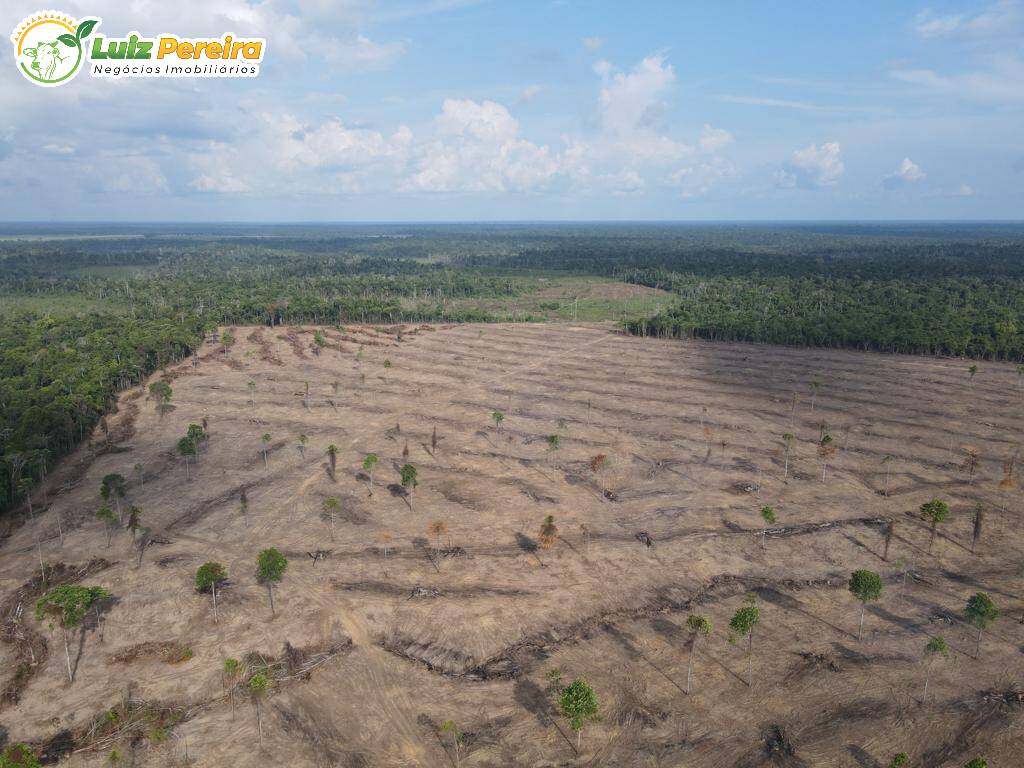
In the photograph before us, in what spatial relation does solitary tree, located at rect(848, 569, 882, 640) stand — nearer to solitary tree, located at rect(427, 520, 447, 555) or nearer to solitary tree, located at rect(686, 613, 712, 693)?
solitary tree, located at rect(686, 613, 712, 693)

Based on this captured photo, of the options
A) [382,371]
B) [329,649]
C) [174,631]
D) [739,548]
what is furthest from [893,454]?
[382,371]

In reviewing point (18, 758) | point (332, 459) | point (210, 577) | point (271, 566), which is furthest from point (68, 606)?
point (332, 459)

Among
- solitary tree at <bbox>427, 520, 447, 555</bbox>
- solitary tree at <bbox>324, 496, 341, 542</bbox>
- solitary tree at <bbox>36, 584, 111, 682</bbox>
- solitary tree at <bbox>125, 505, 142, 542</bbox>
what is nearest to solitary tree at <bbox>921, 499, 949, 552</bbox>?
solitary tree at <bbox>427, 520, 447, 555</bbox>

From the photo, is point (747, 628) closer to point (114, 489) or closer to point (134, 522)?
point (134, 522)

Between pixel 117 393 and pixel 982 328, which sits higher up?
pixel 982 328

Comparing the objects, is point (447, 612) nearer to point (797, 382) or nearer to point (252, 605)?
point (252, 605)

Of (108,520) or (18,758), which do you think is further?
(108,520)
